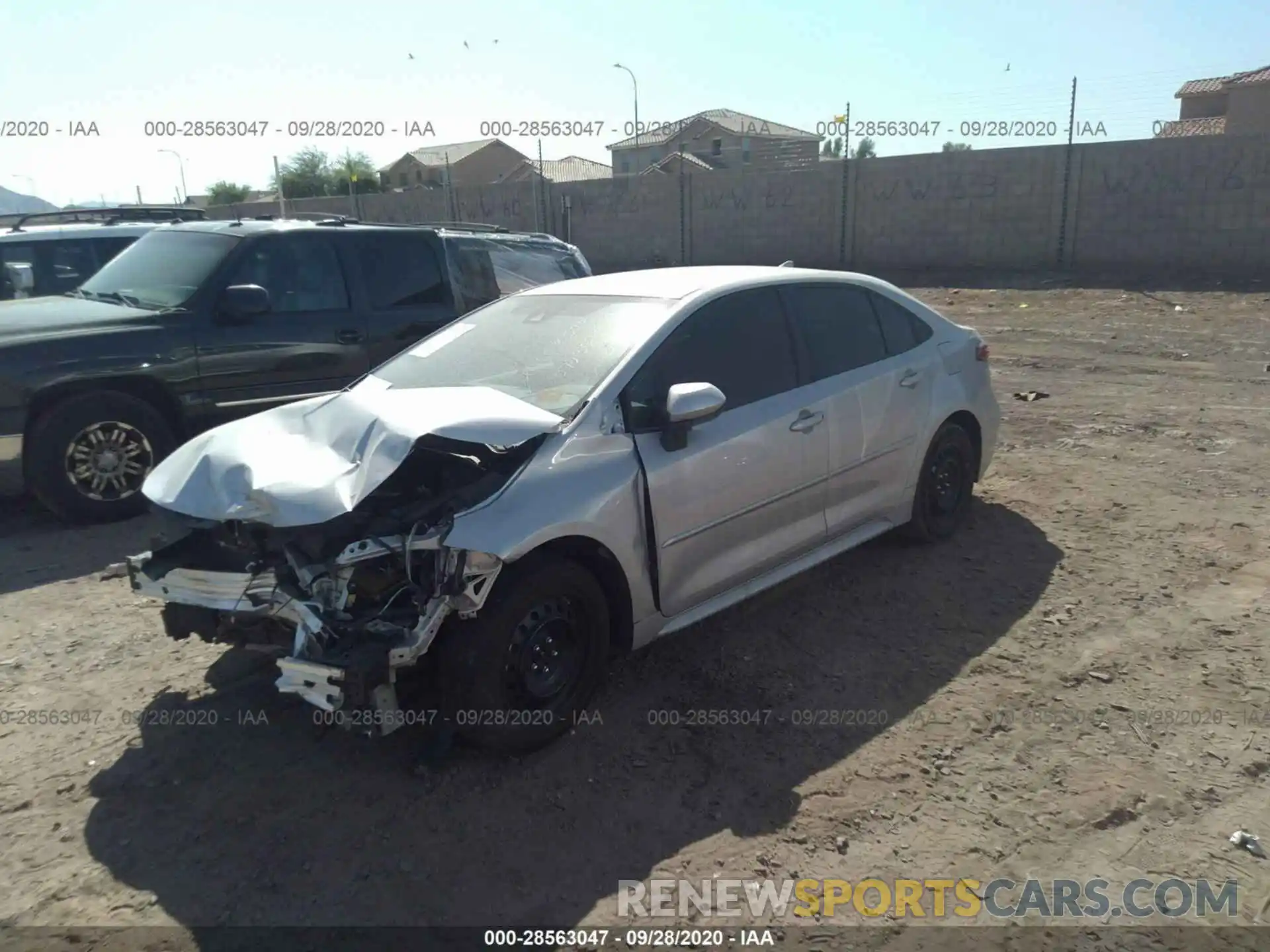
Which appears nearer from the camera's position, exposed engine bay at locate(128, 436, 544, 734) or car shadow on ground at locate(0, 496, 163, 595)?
exposed engine bay at locate(128, 436, 544, 734)

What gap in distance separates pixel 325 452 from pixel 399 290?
417cm

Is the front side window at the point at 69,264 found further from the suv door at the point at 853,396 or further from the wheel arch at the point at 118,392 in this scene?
the suv door at the point at 853,396

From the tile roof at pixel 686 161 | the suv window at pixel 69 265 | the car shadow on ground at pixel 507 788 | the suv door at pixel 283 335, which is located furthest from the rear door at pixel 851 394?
the tile roof at pixel 686 161

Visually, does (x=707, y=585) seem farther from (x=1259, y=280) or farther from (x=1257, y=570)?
(x=1259, y=280)

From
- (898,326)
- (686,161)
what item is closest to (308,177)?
(686,161)

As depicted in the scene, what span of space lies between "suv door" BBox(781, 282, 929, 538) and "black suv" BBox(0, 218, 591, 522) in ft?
12.1

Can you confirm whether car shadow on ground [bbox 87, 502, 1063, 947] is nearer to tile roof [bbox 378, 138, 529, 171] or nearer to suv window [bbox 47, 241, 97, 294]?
suv window [bbox 47, 241, 97, 294]

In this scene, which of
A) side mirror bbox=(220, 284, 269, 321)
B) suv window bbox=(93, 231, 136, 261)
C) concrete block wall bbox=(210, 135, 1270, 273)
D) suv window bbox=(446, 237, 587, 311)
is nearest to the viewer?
side mirror bbox=(220, 284, 269, 321)

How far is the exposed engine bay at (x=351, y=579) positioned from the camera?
10.8 ft

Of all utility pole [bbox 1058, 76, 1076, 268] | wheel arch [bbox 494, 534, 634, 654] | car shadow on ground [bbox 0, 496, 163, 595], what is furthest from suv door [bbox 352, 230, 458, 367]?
utility pole [bbox 1058, 76, 1076, 268]

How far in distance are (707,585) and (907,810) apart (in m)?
1.25

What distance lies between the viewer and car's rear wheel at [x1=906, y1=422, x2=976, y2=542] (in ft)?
18.3

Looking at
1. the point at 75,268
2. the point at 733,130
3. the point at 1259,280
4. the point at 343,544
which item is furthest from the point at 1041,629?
the point at 733,130

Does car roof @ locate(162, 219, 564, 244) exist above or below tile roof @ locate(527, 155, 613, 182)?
below
